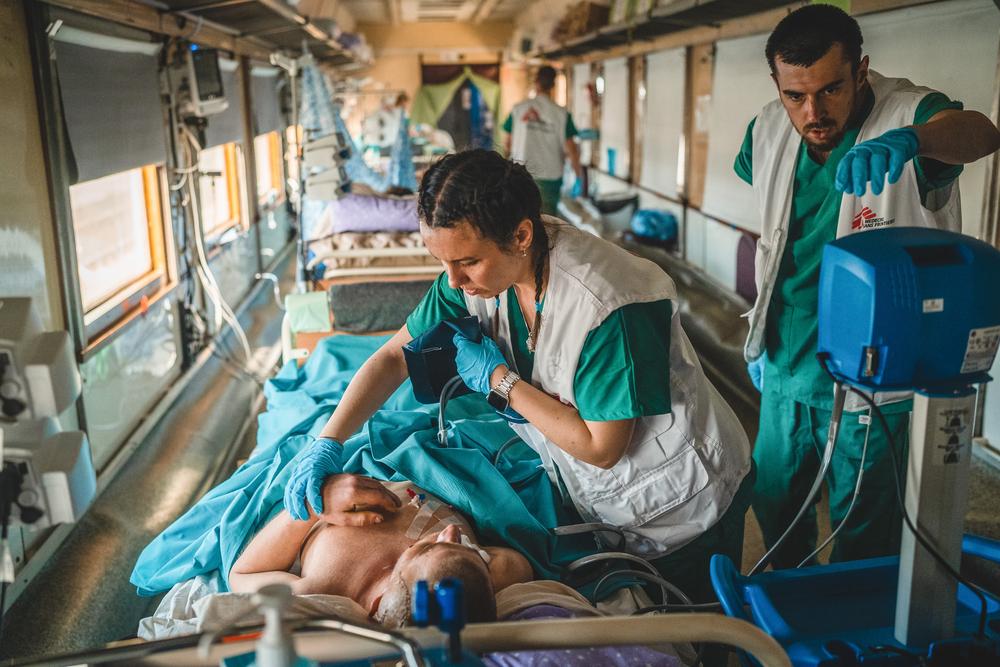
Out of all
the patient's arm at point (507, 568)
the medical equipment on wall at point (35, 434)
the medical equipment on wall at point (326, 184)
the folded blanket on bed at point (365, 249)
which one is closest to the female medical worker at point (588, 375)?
the patient's arm at point (507, 568)

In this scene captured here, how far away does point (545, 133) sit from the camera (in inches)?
269

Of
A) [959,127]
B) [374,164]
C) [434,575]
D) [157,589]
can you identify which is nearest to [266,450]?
[157,589]

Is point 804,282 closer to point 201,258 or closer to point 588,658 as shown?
point 588,658

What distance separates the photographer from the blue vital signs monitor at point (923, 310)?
1.15 meters

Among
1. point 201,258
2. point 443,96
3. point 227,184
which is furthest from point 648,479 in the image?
point 443,96

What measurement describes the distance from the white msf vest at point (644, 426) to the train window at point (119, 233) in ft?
9.04

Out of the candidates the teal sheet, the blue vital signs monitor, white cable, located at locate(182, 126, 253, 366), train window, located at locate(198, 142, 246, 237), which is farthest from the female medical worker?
train window, located at locate(198, 142, 246, 237)

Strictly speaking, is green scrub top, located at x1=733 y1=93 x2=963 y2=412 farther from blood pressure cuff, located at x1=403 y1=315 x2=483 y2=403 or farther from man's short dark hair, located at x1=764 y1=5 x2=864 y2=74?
blood pressure cuff, located at x1=403 y1=315 x2=483 y2=403

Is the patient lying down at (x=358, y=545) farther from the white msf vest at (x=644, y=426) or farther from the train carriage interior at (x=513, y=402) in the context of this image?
the white msf vest at (x=644, y=426)

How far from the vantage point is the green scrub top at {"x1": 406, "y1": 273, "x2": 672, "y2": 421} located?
65.4 inches

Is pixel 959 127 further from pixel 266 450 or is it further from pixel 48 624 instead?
pixel 48 624

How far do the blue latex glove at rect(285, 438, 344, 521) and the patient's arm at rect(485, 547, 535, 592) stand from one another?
1.27 feet

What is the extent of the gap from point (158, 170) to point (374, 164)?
5.92 meters

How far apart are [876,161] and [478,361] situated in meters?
0.87
